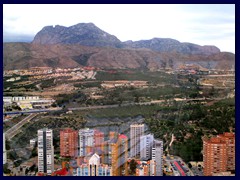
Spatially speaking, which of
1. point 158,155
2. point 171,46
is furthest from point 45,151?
point 171,46

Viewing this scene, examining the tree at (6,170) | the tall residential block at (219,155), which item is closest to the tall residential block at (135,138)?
the tall residential block at (219,155)

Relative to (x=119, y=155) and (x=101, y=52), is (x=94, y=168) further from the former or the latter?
(x=101, y=52)

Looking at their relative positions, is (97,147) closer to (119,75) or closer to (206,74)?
(119,75)

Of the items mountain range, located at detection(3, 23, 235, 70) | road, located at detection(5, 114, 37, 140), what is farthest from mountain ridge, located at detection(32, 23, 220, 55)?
road, located at detection(5, 114, 37, 140)

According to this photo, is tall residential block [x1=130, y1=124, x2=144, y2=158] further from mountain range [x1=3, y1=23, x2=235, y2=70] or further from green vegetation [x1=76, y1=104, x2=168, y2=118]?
mountain range [x1=3, y1=23, x2=235, y2=70]

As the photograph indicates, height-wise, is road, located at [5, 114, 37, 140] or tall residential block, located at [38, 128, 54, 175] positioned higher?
road, located at [5, 114, 37, 140]

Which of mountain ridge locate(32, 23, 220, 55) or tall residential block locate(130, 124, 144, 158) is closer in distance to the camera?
tall residential block locate(130, 124, 144, 158)
